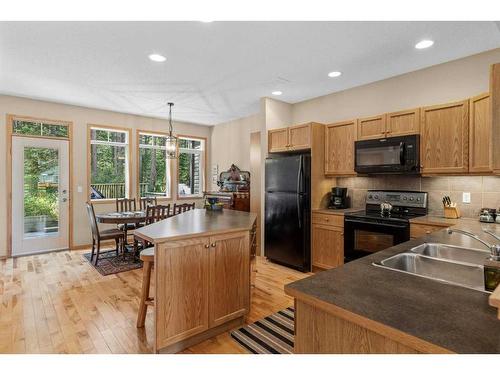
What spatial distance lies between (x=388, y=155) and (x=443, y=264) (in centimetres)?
210

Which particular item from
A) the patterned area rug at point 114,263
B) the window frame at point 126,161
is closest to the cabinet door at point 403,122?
the patterned area rug at point 114,263

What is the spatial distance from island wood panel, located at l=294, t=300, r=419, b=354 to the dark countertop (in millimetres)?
59

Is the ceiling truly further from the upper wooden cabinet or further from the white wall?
the upper wooden cabinet

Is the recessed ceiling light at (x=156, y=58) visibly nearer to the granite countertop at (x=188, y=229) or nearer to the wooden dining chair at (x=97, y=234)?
the granite countertop at (x=188, y=229)

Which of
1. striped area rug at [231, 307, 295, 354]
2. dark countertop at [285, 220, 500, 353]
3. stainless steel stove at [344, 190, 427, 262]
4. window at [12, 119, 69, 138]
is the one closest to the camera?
dark countertop at [285, 220, 500, 353]

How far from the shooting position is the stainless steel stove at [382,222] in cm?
306

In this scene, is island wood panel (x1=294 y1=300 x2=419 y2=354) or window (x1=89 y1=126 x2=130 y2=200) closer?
island wood panel (x1=294 y1=300 x2=419 y2=354)

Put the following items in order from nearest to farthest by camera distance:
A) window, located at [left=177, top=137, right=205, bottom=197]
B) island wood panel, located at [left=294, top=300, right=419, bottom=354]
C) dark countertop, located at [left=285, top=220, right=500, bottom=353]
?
dark countertop, located at [left=285, top=220, right=500, bottom=353]
island wood panel, located at [left=294, top=300, right=419, bottom=354]
window, located at [left=177, top=137, right=205, bottom=197]

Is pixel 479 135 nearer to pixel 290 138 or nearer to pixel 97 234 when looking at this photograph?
pixel 290 138

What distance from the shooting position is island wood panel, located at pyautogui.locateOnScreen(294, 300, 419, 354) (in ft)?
2.83

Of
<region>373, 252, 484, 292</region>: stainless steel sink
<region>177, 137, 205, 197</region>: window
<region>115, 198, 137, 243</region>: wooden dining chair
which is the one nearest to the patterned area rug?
<region>115, 198, 137, 243</region>: wooden dining chair

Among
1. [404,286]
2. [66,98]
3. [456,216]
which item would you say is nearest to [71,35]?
[66,98]

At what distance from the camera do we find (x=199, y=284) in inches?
87.9
